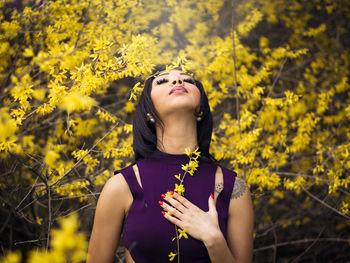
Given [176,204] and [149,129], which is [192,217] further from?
[149,129]

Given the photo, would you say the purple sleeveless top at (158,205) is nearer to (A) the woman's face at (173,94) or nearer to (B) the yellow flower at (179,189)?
(B) the yellow flower at (179,189)

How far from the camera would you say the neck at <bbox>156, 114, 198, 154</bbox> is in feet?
5.49

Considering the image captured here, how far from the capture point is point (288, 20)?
13.9 ft

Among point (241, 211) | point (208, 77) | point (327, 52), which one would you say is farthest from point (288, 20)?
point (241, 211)

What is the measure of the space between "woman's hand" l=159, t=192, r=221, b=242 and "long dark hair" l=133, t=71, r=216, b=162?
0.32 meters

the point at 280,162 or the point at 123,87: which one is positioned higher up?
the point at 123,87

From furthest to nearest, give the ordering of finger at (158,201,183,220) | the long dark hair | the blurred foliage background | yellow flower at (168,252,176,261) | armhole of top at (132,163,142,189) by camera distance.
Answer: the blurred foliage background → the long dark hair → armhole of top at (132,163,142,189) → finger at (158,201,183,220) → yellow flower at (168,252,176,261)

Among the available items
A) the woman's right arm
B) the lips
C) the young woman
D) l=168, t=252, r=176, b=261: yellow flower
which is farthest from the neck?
l=168, t=252, r=176, b=261: yellow flower

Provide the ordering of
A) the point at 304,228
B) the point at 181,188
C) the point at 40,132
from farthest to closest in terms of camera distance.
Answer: the point at 304,228 < the point at 40,132 < the point at 181,188

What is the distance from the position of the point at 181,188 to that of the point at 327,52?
137 inches

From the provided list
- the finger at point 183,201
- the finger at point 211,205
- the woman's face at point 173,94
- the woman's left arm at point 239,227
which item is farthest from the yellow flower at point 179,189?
the woman's face at point 173,94

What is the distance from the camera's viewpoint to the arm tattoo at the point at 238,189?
5.30 feet

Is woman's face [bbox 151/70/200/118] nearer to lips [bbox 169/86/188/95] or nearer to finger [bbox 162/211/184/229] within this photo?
lips [bbox 169/86/188/95]

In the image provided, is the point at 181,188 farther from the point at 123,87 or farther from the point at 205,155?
the point at 123,87
